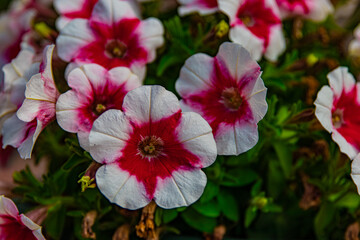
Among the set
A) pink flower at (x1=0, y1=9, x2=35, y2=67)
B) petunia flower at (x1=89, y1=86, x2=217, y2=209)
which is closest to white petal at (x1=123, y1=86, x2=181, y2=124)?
petunia flower at (x1=89, y1=86, x2=217, y2=209)

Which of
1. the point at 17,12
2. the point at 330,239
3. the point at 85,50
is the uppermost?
the point at 85,50

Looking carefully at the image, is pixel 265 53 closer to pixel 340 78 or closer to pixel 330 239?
pixel 340 78

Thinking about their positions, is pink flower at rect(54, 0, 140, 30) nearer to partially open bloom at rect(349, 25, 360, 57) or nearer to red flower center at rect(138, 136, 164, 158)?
red flower center at rect(138, 136, 164, 158)

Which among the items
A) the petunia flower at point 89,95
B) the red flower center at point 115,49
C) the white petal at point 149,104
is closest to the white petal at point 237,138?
the white petal at point 149,104

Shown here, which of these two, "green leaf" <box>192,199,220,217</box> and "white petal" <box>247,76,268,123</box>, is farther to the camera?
"green leaf" <box>192,199,220,217</box>

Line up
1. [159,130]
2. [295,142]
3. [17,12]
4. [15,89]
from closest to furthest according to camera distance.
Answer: [159,130] → [15,89] → [295,142] → [17,12]

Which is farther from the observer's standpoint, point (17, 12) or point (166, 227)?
point (17, 12)

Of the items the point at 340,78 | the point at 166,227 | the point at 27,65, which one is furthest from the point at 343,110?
the point at 27,65
